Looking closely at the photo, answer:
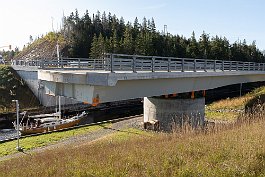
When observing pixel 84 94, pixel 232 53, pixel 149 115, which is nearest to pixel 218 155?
pixel 84 94

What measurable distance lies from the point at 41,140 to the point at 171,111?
32.0ft

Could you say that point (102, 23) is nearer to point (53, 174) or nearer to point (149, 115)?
point (149, 115)

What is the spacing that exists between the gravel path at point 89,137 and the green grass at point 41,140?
0.82m

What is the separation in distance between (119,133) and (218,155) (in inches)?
568

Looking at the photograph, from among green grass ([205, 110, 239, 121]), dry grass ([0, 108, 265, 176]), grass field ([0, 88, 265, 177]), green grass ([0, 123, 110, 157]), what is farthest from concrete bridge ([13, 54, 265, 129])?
dry grass ([0, 108, 265, 176])

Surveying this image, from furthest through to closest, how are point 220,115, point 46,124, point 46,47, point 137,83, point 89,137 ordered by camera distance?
point 46,47
point 220,115
point 46,124
point 89,137
point 137,83

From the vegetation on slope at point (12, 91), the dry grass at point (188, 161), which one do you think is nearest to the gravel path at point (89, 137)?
the dry grass at point (188, 161)

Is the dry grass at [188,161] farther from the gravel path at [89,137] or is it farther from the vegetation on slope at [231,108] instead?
the vegetation on slope at [231,108]

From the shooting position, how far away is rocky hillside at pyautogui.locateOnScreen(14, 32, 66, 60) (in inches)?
3401

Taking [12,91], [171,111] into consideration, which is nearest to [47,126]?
[171,111]

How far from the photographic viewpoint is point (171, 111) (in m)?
23.4

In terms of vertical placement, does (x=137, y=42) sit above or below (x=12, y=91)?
above

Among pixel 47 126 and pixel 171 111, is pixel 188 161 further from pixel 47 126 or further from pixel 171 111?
pixel 47 126

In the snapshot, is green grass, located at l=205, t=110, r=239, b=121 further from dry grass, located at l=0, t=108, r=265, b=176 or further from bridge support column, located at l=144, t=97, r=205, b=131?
dry grass, located at l=0, t=108, r=265, b=176
